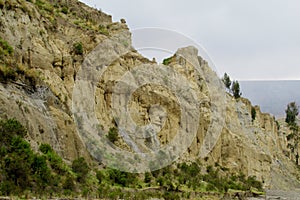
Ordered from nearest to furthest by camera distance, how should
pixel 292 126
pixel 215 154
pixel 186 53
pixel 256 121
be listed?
pixel 215 154, pixel 186 53, pixel 256 121, pixel 292 126

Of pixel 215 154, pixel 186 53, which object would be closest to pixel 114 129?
pixel 215 154

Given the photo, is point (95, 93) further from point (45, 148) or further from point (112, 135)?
point (45, 148)

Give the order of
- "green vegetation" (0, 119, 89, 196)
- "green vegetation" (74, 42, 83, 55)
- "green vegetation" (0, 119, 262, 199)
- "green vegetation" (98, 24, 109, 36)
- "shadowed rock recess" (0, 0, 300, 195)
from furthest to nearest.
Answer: "green vegetation" (98, 24, 109, 36) → "green vegetation" (74, 42, 83, 55) → "shadowed rock recess" (0, 0, 300, 195) → "green vegetation" (0, 119, 262, 199) → "green vegetation" (0, 119, 89, 196)

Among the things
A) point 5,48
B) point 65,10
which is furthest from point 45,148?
point 65,10

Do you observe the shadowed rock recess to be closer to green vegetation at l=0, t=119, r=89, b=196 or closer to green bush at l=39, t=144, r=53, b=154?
green bush at l=39, t=144, r=53, b=154

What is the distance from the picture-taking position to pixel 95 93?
3256 centimetres

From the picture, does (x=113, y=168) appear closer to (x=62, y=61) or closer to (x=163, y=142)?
(x=62, y=61)

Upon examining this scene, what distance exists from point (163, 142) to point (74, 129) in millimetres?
15327

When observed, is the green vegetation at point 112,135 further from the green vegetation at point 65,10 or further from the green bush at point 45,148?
the green vegetation at point 65,10

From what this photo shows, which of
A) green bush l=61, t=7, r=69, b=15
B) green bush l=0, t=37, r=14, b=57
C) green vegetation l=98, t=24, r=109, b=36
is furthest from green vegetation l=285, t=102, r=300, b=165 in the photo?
green bush l=0, t=37, r=14, b=57

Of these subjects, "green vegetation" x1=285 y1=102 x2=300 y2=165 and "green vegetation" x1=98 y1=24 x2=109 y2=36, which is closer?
"green vegetation" x1=98 y1=24 x2=109 y2=36

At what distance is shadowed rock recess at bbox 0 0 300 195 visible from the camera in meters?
22.9

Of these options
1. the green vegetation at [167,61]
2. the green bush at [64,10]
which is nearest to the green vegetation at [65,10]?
the green bush at [64,10]

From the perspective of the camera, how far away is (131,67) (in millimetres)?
38812
